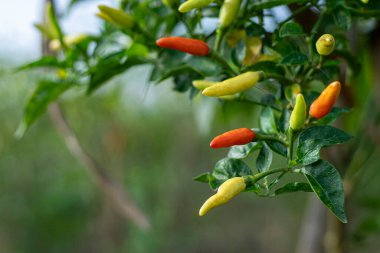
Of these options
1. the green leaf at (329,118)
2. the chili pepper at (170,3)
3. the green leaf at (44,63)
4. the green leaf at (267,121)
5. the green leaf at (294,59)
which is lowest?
the green leaf at (44,63)

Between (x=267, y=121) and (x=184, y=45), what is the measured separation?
0.26 ft

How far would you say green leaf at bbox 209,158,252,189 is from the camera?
38 cm

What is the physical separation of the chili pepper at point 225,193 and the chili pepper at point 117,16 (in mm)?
183

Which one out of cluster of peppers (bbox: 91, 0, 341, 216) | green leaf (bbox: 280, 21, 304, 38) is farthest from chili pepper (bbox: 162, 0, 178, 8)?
green leaf (bbox: 280, 21, 304, 38)

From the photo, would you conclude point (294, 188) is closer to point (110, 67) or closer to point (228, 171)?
point (228, 171)

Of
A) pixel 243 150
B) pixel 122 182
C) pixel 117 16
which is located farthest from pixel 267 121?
pixel 122 182

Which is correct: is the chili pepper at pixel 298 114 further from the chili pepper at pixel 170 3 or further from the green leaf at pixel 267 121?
the chili pepper at pixel 170 3

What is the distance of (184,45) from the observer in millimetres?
413

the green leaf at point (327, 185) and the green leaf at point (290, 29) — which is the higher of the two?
the green leaf at point (290, 29)

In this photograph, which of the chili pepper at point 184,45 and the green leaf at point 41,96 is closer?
the chili pepper at point 184,45

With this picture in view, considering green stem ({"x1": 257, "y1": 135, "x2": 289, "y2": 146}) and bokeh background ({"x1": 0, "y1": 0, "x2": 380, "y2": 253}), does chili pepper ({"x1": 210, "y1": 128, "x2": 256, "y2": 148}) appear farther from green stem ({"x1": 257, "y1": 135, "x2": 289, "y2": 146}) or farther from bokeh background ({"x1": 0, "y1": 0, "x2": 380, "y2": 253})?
bokeh background ({"x1": 0, "y1": 0, "x2": 380, "y2": 253})

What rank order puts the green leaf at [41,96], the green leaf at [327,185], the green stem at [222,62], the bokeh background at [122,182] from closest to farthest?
the green leaf at [327,185], the green stem at [222,62], the green leaf at [41,96], the bokeh background at [122,182]

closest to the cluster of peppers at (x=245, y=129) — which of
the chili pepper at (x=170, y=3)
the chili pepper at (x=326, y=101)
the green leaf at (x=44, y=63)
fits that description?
the chili pepper at (x=326, y=101)

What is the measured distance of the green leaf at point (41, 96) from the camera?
1.77ft
